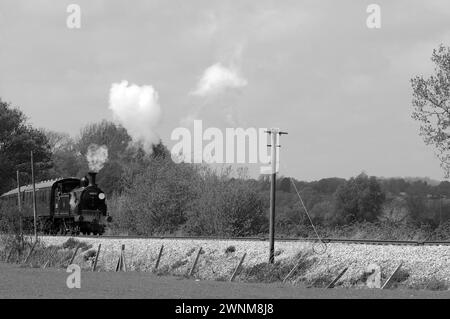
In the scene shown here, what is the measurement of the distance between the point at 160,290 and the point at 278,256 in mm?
6559

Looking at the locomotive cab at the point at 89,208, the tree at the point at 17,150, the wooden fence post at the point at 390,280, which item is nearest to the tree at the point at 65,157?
the tree at the point at 17,150

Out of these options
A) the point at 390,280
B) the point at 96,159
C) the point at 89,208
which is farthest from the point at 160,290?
the point at 96,159

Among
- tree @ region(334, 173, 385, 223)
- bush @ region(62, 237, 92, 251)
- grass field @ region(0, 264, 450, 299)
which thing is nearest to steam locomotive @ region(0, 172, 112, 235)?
bush @ region(62, 237, 92, 251)

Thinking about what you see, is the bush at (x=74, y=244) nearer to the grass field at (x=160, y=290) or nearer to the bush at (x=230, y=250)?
the bush at (x=230, y=250)

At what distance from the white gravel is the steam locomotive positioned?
7.66 meters

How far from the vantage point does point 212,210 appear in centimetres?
4391

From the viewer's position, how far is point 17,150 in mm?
82438

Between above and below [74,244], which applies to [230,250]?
above

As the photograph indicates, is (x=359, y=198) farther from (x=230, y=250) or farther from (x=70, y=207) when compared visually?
(x=230, y=250)

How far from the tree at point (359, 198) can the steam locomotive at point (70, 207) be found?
26.2 m

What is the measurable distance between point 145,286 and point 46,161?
6468 centimetres

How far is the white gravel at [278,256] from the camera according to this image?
70.3 feet
